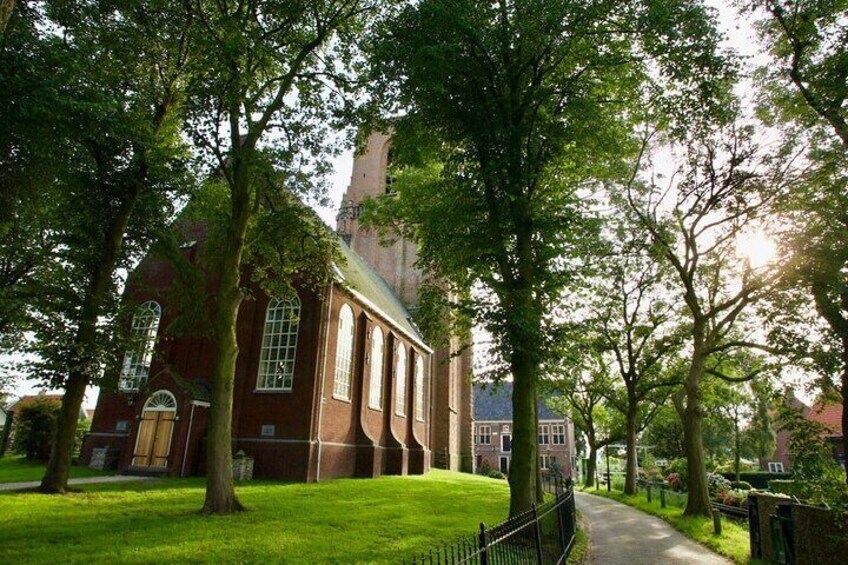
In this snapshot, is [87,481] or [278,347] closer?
[87,481]

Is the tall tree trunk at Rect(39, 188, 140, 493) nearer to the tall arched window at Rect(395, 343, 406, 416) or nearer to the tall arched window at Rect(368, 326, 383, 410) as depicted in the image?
the tall arched window at Rect(368, 326, 383, 410)

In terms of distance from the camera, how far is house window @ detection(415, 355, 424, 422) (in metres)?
32.6

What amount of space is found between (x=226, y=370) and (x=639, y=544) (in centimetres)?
1136

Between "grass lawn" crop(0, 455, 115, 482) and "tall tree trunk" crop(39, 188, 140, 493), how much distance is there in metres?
3.53

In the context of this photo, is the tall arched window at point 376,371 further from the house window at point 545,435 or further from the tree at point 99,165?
the house window at point 545,435

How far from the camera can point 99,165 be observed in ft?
51.2

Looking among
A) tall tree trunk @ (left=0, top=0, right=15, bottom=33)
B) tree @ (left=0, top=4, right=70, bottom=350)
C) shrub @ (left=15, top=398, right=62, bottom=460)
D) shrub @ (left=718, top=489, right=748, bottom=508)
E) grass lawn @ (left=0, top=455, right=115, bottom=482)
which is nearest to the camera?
tall tree trunk @ (left=0, top=0, right=15, bottom=33)

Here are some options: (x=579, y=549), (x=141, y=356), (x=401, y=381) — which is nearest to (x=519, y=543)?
(x=579, y=549)

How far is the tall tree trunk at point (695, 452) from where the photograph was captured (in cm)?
1797

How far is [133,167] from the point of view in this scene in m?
15.8

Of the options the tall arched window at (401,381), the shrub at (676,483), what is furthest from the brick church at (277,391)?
the shrub at (676,483)

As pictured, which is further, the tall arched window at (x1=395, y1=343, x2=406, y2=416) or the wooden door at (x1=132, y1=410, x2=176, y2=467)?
the tall arched window at (x1=395, y1=343, x2=406, y2=416)

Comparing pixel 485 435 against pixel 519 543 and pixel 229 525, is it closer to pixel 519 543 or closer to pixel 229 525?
pixel 229 525

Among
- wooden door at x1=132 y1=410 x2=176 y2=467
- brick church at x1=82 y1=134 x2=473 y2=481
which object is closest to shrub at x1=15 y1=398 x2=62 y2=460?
brick church at x1=82 y1=134 x2=473 y2=481
